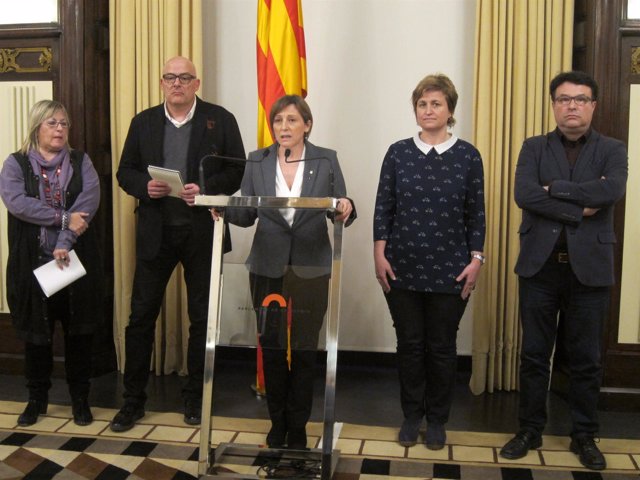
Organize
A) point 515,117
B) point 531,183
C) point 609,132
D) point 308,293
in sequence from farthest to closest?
point 515,117 < point 609,132 < point 531,183 < point 308,293

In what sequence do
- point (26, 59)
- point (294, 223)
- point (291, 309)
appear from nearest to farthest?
point (291, 309) < point (294, 223) < point (26, 59)

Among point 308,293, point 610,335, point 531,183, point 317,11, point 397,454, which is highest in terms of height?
point 317,11

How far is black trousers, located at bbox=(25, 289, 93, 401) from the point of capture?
3.14 m

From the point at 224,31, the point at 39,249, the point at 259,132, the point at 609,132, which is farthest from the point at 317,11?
the point at 39,249

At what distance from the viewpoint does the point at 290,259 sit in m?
2.53

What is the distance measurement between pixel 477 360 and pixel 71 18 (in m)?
2.69

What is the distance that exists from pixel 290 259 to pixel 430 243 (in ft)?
1.92

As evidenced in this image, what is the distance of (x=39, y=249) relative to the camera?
10.2ft

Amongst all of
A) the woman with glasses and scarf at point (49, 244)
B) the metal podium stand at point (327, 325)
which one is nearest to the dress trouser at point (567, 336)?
the metal podium stand at point (327, 325)

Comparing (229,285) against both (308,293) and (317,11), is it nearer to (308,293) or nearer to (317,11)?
(308,293)

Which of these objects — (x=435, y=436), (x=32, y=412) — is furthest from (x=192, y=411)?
(x=435, y=436)

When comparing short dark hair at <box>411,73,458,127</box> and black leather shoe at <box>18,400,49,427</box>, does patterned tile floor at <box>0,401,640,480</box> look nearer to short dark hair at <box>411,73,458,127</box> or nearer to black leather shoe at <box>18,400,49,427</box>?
black leather shoe at <box>18,400,49,427</box>

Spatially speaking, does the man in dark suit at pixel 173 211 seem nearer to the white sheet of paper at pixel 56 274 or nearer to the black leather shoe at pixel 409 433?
the white sheet of paper at pixel 56 274

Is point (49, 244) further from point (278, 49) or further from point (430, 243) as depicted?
point (430, 243)
